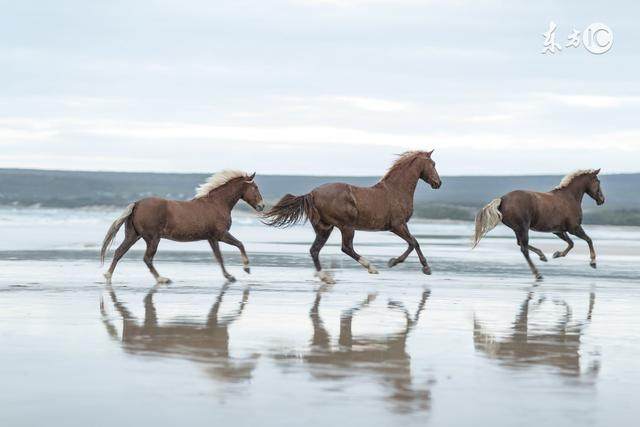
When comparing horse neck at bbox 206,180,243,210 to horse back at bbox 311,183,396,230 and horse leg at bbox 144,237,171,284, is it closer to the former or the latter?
horse back at bbox 311,183,396,230

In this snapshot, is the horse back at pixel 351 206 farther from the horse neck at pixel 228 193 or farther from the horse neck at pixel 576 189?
the horse neck at pixel 576 189

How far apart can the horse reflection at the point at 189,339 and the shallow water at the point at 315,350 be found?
0.02 metres

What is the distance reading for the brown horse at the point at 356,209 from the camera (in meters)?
16.8

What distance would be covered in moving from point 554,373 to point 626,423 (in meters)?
1.55

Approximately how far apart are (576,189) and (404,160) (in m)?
3.70

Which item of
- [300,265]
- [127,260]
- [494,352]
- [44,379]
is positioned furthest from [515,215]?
[44,379]

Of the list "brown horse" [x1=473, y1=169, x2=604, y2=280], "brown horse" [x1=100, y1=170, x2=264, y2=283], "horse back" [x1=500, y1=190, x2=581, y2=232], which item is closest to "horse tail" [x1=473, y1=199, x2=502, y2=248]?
"brown horse" [x1=473, y1=169, x2=604, y2=280]

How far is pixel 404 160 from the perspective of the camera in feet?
58.2

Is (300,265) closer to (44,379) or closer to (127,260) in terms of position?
(127,260)

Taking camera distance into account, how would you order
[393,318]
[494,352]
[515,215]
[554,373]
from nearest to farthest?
[554,373], [494,352], [393,318], [515,215]

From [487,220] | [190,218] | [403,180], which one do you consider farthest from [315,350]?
[487,220]

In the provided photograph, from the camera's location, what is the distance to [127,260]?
20.7 m

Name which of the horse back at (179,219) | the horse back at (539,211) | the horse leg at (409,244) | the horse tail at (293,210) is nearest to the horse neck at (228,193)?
the horse back at (179,219)

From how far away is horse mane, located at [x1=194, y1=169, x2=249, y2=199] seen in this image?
1683 centimetres
